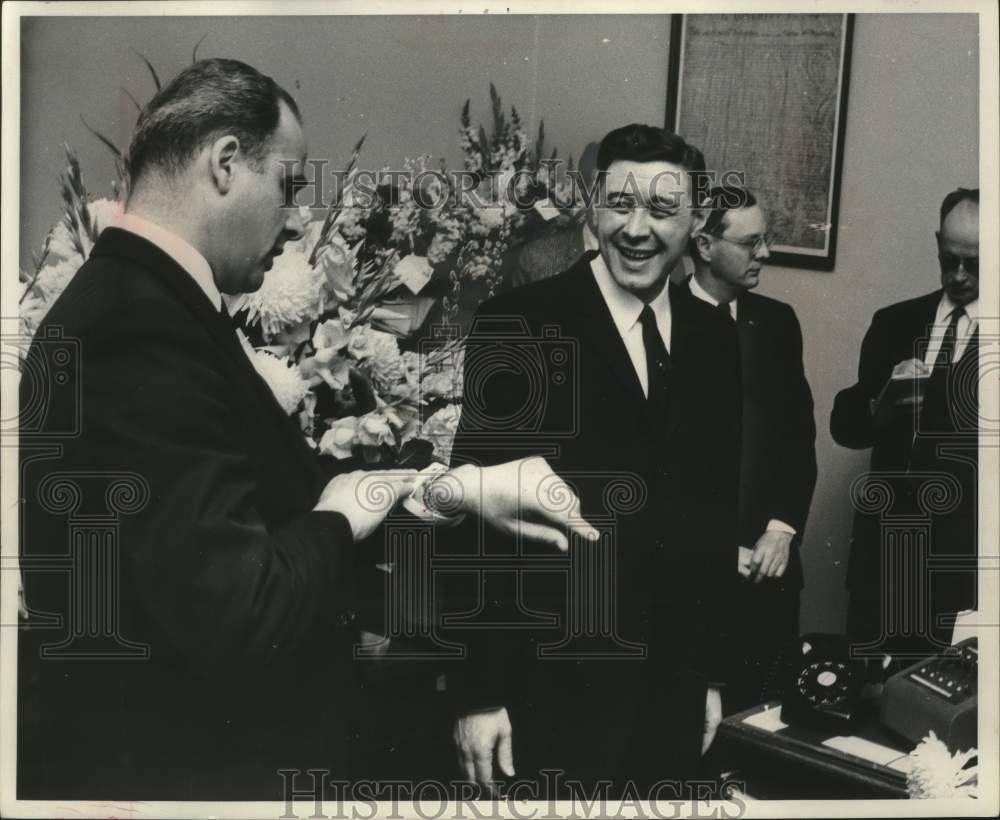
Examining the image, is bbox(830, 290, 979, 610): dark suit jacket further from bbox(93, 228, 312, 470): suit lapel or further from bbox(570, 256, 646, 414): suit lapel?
bbox(93, 228, 312, 470): suit lapel

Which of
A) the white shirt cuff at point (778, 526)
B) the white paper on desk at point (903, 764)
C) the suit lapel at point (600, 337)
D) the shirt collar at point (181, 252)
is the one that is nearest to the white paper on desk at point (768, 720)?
the white paper on desk at point (903, 764)

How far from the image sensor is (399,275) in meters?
1.74

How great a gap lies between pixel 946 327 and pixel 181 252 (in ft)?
3.95

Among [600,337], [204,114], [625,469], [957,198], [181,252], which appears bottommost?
[625,469]

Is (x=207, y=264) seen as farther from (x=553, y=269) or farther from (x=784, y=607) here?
(x=784, y=607)

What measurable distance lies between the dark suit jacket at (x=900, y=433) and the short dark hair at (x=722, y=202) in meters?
0.28

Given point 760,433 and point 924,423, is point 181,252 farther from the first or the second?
point 924,423

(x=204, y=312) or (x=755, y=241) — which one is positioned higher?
(x=755, y=241)

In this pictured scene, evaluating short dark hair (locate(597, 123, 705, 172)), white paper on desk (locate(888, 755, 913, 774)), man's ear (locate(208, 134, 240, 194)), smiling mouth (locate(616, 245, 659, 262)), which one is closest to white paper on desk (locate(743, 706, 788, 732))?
white paper on desk (locate(888, 755, 913, 774))

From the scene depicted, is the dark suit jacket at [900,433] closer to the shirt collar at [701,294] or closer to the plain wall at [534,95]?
the plain wall at [534,95]

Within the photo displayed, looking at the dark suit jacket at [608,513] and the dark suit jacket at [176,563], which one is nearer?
the dark suit jacket at [176,563]

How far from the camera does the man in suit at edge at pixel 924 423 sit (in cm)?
176

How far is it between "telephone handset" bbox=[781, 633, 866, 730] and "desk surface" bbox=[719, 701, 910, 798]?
0.02m

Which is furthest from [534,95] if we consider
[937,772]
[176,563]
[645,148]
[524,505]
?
[937,772]
